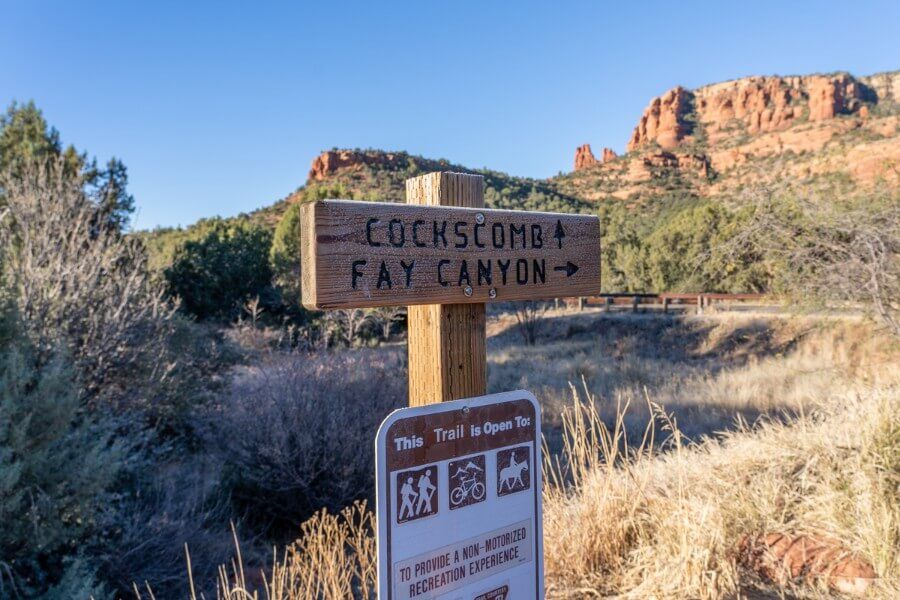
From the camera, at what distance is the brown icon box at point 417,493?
5.14 feet

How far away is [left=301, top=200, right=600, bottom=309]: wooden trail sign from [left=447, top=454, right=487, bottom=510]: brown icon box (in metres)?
0.44

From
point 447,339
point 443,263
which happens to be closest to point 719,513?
point 447,339

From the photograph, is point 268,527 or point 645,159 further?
point 645,159

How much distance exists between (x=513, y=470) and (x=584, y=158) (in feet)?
223

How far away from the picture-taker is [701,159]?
5538 centimetres

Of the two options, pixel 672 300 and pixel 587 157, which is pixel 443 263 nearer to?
pixel 672 300

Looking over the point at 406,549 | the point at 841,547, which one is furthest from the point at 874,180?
the point at 406,549

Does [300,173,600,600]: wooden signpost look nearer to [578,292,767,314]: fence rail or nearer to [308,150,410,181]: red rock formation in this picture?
[578,292,767,314]: fence rail

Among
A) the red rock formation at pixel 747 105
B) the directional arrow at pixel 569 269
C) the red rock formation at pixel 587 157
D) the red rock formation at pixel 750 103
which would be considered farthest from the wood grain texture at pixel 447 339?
the red rock formation at pixel 750 103

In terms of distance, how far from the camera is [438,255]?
174 centimetres

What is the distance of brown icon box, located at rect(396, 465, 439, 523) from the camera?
61.7 inches

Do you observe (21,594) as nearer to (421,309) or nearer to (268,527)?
(268,527)

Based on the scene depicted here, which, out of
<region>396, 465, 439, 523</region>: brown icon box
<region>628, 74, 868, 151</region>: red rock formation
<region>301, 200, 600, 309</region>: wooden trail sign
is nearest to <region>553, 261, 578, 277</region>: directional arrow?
<region>301, 200, 600, 309</region>: wooden trail sign

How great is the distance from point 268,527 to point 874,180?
8339 mm
